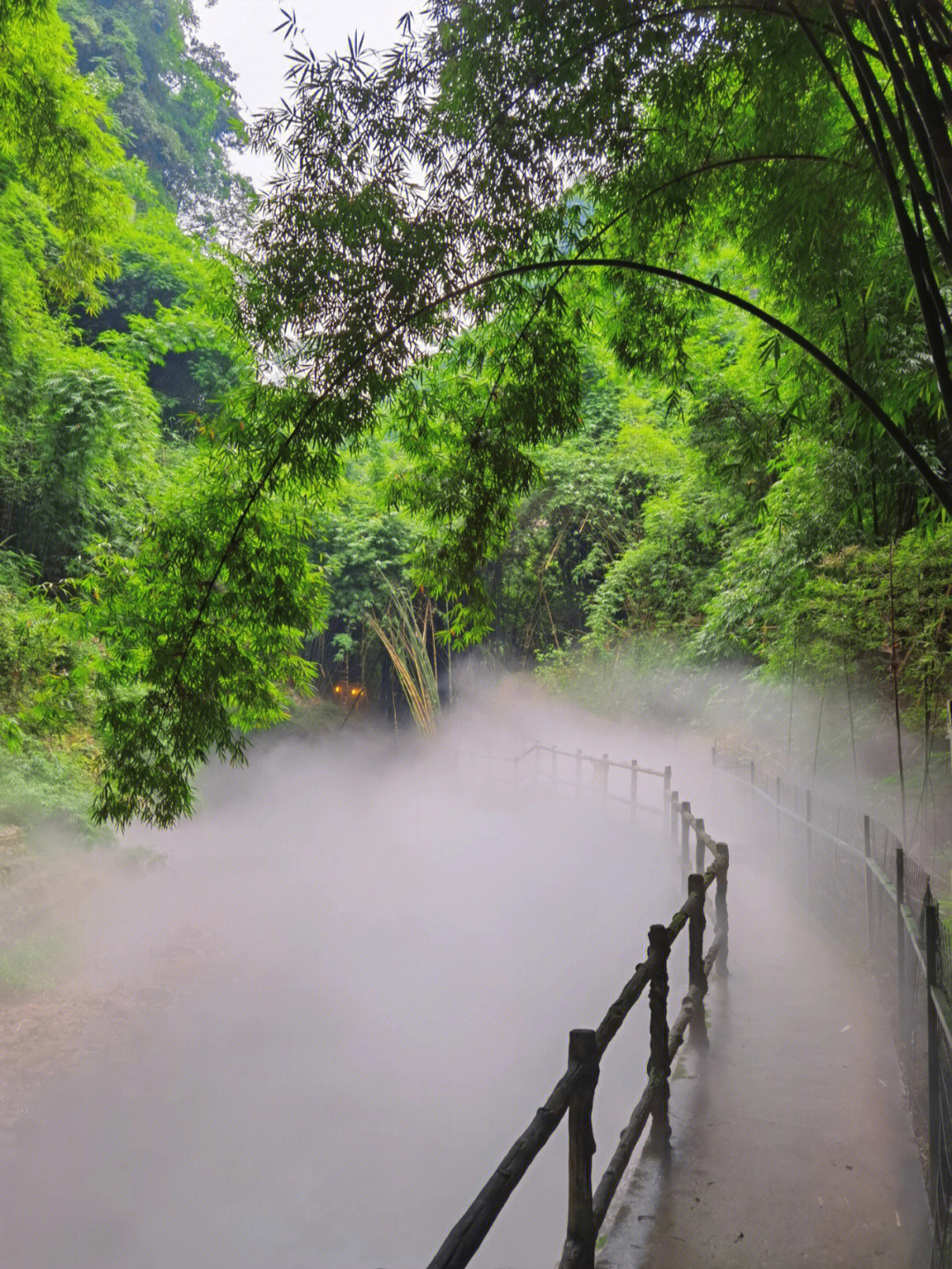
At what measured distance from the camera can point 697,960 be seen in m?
4.03

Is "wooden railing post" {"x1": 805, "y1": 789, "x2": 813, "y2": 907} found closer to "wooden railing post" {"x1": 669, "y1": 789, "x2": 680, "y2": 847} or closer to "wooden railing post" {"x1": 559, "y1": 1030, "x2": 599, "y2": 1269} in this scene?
"wooden railing post" {"x1": 669, "y1": 789, "x2": 680, "y2": 847}

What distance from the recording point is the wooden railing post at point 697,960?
3.85m

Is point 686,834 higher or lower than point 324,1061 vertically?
higher

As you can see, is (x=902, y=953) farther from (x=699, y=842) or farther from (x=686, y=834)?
(x=686, y=834)

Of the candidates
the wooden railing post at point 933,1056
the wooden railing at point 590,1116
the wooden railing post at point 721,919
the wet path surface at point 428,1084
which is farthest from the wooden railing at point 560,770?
the wooden railing post at point 933,1056

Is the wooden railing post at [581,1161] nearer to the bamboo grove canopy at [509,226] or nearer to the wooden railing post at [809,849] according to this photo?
the bamboo grove canopy at [509,226]

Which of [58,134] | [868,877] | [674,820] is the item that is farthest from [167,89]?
[868,877]

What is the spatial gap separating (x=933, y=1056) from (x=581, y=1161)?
104 cm

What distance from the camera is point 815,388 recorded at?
534 cm

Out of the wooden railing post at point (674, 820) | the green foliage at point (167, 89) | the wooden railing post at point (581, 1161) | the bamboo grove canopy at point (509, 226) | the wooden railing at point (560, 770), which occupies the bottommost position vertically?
the wooden railing at point (560, 770)

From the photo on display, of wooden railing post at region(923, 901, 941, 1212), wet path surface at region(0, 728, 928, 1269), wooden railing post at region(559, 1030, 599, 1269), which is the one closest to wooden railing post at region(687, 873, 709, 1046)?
wet path surface at region(0, 728, 928, 1269)

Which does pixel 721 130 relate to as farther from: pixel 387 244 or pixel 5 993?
pixel 5 993

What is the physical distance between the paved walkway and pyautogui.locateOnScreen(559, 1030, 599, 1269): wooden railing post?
244mm

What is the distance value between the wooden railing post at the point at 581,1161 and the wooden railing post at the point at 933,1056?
900 millimetres
